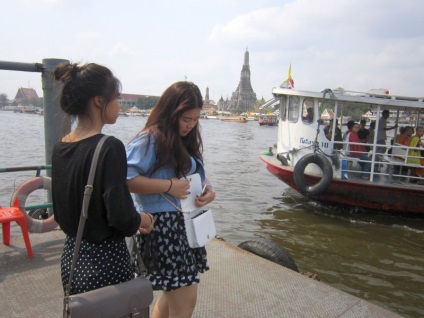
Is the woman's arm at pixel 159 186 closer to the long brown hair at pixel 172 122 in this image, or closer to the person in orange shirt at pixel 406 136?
the long brown hair at pixel 172 122

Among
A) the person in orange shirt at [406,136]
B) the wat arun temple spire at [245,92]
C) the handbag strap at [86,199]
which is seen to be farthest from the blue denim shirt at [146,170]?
the wat arun temple spire at [245,92]

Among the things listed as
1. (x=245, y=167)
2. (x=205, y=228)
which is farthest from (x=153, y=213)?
(x=245, y=167)

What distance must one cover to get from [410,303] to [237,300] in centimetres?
299

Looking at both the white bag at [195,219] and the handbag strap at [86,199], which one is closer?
the handbag strap at [86,199]

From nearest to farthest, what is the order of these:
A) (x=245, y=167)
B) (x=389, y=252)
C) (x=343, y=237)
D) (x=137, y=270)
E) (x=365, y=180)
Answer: (x=137, y=270) → (x=389, y=252) → (x=343, y=237) → (x=365, y=180) → (x=245, y=167)

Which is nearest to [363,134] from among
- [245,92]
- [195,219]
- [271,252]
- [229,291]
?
[271,252]

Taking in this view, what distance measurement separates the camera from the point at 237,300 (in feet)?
9.37

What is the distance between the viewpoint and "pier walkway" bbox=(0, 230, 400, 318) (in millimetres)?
2662

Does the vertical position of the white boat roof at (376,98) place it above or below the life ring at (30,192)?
above

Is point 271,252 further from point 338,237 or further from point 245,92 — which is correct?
point 245,92

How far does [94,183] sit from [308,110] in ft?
27.5

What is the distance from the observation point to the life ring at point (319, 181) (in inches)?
313

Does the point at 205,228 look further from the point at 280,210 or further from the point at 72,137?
the point at 280,210

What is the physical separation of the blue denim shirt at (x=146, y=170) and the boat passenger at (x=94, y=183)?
0.75 feet
